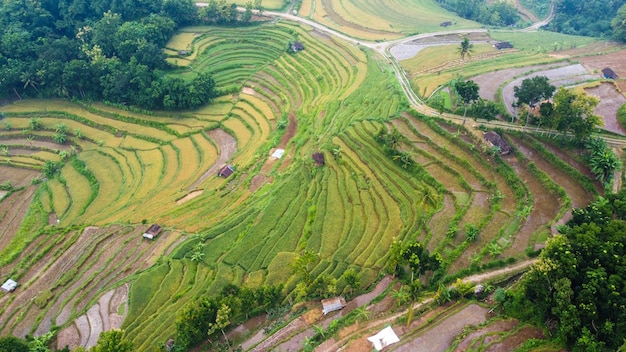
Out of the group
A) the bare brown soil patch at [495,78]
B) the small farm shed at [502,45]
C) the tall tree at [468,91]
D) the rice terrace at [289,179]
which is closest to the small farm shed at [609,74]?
the rice terrace at [289,179]

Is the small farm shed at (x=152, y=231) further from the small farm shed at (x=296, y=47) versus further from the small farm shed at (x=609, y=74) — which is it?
the small farm shed at (x=609, y=74)

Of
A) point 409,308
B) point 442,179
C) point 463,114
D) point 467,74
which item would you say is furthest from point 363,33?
point 409,308

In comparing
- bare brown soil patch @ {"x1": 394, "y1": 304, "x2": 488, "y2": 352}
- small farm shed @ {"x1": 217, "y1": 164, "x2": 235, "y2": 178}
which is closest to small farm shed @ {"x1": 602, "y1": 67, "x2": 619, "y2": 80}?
bare brown soil patch @ {"x1": 394, "y1": 304, "x2": 488, "y2": 352}

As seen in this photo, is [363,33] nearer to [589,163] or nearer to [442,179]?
[442,179]

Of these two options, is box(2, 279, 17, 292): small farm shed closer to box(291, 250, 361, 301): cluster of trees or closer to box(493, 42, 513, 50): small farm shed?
box(291, 250, 361, 301): cluster of trees

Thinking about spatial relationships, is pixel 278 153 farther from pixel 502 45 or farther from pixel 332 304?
pixel 502 45
